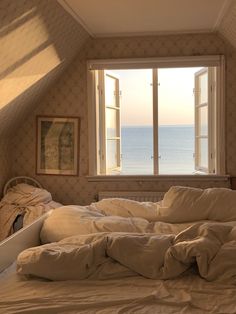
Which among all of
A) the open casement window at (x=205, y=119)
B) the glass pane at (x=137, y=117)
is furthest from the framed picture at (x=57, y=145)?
the open casement window at (x=205, y=119)

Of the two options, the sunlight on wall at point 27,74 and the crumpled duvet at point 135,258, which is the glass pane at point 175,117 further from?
the crumpled duvet at point 135,258

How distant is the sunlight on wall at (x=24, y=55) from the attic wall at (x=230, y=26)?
153 centimetres

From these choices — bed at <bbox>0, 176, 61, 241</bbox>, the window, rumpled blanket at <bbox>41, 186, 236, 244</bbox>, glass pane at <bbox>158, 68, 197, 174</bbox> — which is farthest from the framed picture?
rumpled blanket at <bbox>41, 186, 236, 244</bbox>

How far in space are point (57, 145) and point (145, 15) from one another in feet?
5.61

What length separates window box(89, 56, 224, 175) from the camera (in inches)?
162

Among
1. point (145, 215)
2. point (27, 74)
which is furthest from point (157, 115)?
point (145, 215)

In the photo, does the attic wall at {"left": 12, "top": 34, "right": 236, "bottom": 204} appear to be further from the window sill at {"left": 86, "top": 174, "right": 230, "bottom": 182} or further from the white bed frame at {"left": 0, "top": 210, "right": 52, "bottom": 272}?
the white bed frame at {"left": 0, "top": 210, "right": 52, "bottom": 272}

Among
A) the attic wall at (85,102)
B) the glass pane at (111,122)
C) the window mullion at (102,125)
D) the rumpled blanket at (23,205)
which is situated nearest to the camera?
the rumpled blanket at (23,205)

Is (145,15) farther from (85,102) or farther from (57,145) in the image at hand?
(57,145)

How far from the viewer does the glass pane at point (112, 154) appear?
175 inches

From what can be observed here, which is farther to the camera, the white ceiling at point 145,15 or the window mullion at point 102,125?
the window mullion at point 102,125

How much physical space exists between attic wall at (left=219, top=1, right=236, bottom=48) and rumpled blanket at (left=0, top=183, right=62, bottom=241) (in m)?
2.43

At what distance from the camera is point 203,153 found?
4.35 meters

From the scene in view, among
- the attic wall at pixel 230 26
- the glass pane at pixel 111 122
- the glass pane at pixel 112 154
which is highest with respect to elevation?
the attic wall at pixel 230 26
